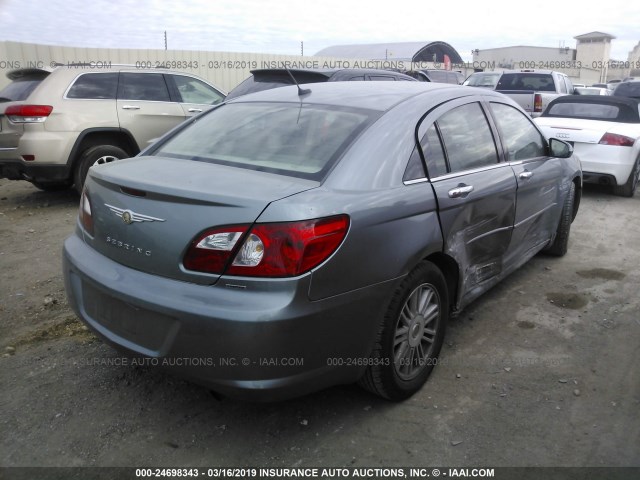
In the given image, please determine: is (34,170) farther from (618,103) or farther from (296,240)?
(618,103)

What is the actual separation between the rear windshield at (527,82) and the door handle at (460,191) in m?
12.3

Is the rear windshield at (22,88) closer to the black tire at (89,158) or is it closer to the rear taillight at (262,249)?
the black tire at (89,158)

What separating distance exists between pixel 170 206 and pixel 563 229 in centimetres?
405

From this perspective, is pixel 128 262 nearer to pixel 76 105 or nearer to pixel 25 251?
pixel 25 251

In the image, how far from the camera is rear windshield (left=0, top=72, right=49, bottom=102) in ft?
25.1

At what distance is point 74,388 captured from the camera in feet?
10.2

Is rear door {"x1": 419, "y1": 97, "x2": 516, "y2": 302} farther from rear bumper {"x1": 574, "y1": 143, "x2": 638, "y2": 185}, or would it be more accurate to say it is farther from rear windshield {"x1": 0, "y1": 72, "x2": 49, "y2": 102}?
rear windshield {"x1": 0, "y1": 72, "x2": 49, "y2": 102}

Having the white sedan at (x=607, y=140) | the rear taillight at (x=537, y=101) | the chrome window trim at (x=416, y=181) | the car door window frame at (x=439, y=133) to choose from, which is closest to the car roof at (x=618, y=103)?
the white sedan at (x=607, y=140)

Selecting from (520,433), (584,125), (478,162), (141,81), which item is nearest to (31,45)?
(141,81)

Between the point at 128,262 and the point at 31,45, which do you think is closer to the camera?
the point at 128,262

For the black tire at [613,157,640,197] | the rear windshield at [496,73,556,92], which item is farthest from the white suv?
the rear windshield at [496,73,556,92]

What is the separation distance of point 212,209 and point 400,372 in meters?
1.32

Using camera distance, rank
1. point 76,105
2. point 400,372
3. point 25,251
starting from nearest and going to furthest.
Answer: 1. point 400,372
2. point 25,251
3. point 76,105

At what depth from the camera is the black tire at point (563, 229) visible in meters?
5.23
